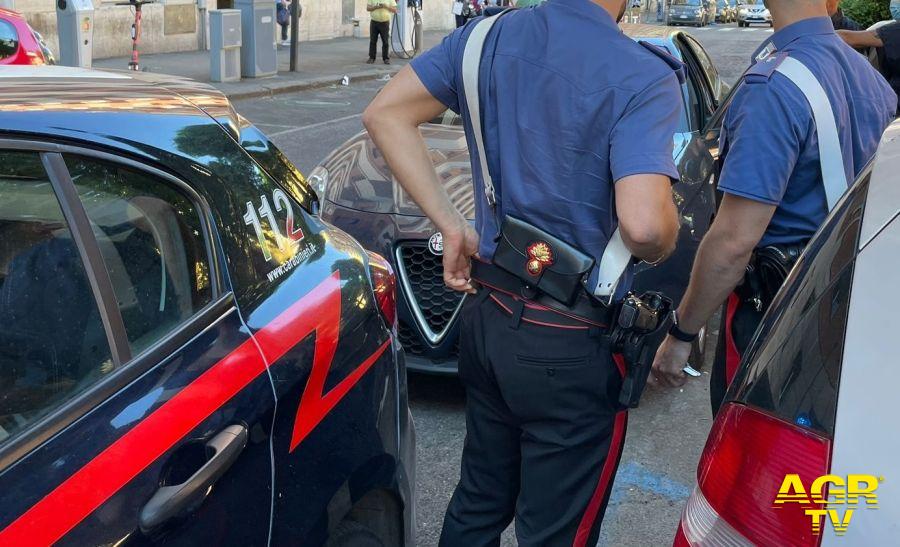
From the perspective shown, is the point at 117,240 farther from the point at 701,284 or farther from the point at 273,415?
the point at 701,284

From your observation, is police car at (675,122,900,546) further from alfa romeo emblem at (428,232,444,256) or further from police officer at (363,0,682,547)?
alfa romeo emblem at (428,232,444,256)

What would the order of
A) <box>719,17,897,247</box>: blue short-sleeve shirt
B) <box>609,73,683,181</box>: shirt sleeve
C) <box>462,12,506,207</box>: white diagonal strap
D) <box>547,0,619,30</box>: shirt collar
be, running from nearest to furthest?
<box>609,73,683,181</box>: shirt sleeve, <box>547,0,619,30</box>: shirt collar, <box>462,12,506,207</box>: white diagonal strap, <box>719,17,897,247</box>: blue short-sleeve shirt

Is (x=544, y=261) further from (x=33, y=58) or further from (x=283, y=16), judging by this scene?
(x=283, y=16)

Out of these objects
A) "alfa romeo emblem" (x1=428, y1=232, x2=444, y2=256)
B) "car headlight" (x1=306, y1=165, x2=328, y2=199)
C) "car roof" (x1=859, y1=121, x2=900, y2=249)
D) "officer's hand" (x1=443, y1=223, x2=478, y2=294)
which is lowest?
"alfa romeo emblem" (x1=428, y1=232, x2=444, y2=256)

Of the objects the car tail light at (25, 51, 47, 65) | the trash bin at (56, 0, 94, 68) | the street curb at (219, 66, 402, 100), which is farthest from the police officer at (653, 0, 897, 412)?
the trash bin at (56, 0, 94, 68)

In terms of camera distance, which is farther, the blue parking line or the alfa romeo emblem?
the alfa romeo emblem

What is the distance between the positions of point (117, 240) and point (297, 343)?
1.38ft

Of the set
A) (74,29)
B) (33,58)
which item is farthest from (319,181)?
(74,29)

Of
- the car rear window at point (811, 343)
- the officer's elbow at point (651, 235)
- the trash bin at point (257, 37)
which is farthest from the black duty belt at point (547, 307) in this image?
the trash bin at point (257, 37)

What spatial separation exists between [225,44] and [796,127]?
43.7 feet

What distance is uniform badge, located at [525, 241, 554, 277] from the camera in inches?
90.0

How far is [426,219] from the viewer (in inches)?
172

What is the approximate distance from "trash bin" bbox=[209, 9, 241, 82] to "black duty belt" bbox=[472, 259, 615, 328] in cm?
1323

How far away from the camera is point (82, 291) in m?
1.79
